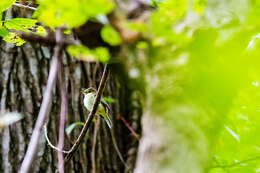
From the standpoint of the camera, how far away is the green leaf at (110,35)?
60 centimetres

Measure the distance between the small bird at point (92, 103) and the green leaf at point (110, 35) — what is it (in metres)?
1.46

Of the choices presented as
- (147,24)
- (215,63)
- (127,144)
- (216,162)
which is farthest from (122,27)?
(127,144)

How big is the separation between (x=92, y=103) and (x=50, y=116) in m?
0.29

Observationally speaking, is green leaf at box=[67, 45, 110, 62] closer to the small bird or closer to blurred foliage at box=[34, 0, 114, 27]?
blurred foliage at box=[34, 0, 114, 27]

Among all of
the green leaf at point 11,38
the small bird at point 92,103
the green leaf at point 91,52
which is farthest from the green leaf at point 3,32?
Answer: the small bird at point 92,103

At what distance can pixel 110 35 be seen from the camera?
606mm

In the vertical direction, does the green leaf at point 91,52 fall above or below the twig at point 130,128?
above

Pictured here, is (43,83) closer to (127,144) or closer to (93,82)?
(93,82)

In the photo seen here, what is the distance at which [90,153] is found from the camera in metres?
2.30

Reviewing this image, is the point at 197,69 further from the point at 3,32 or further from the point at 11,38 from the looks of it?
the point at 11,38

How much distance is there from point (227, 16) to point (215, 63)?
117mm

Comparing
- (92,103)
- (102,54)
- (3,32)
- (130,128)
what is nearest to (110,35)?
(102,54)

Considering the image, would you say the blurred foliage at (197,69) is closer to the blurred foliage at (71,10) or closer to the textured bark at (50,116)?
the blurred foliage at (71,10)

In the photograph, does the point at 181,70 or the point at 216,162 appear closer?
the point at 181,70
